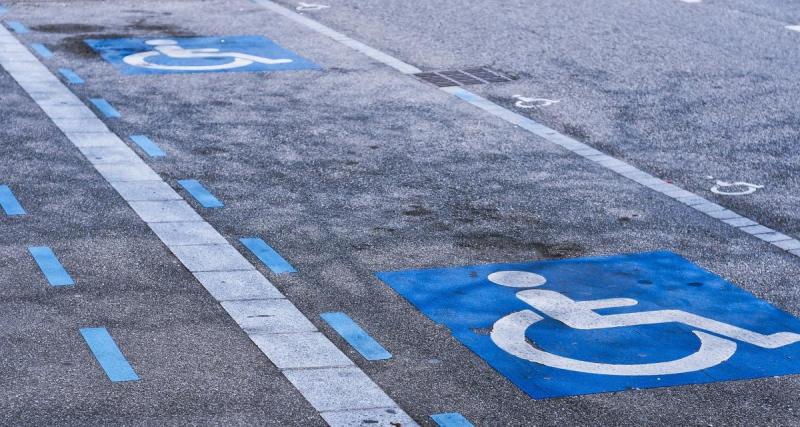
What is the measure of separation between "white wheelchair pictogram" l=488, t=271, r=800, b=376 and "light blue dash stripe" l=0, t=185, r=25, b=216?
12.2ft

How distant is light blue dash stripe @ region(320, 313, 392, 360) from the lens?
689cm

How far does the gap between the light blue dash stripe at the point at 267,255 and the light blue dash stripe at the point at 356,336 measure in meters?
0.85

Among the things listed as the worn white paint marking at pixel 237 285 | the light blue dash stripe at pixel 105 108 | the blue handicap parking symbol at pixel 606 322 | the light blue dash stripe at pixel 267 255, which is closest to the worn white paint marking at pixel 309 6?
the light blue dash stripe at pixel 105 108

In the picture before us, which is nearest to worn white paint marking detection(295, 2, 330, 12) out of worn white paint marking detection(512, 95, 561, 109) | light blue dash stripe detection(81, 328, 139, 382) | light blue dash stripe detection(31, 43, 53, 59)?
light blue dash stripe detection(31, 43, 53, 59)

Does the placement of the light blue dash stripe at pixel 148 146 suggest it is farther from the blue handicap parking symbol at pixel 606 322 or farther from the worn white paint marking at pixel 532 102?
the worn white paint marking at pixel 532 102

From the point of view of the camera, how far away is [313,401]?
247 inches

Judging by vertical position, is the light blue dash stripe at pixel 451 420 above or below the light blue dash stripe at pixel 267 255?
above

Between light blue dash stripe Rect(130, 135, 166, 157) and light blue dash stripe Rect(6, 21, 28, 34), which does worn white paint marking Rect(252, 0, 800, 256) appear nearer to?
light blue dash stripe Rect(130, 135, 166, 157)

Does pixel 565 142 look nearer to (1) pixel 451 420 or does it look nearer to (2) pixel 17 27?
(1) pixel 451 420

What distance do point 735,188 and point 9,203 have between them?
6042 millimetres

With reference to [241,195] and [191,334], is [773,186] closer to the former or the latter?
[241,195]

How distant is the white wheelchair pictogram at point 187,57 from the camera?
14648mm

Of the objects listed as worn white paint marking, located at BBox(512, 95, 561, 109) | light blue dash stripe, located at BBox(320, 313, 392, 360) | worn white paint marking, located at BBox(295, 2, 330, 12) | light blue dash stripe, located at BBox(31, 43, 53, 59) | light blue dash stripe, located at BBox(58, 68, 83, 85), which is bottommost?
light blue dash stripe, located at BBox(31, 43, 53, 59)

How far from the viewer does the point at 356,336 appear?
23.4 ft
